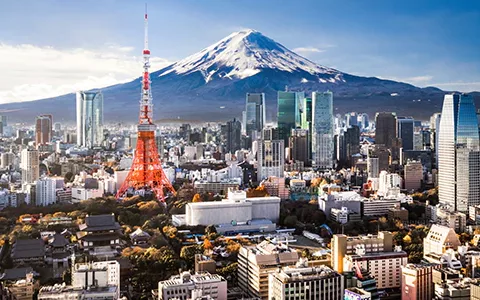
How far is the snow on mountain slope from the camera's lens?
22177mm

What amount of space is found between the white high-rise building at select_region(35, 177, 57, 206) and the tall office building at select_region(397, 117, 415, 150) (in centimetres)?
920

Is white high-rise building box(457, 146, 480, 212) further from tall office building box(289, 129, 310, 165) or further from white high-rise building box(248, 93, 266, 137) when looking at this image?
white high-rise building box(248, 93, 266, 137)

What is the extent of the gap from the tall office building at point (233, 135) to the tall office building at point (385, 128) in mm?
3852

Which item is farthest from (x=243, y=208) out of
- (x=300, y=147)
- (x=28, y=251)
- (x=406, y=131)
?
(x=406, y=131)

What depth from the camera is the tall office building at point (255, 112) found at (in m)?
19.3

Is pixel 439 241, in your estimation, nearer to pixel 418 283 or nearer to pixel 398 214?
pixel 418 283

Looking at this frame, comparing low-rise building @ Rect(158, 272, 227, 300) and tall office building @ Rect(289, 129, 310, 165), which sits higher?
tall office building @ Rect(289, 129, 310, 165)

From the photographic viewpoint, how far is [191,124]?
792 inches

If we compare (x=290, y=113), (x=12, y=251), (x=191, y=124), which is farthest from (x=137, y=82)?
(x=12, y=251)

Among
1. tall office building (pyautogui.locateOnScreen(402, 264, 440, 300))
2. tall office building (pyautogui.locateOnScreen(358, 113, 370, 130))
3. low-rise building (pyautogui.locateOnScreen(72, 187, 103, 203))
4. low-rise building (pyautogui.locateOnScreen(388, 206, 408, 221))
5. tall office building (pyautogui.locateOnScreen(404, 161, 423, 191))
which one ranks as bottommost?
tall office building (pyautogui.locateOnScreen(402, 264, 440, 300))

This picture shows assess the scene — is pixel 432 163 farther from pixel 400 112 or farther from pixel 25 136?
pixel 25 136

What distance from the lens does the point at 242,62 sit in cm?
2248

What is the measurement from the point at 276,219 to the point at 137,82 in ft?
48.3

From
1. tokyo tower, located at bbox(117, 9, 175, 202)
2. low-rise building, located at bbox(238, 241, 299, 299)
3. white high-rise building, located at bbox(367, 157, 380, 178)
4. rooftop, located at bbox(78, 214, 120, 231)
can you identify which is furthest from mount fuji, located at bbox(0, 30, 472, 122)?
low-rise building, located at bbox(238, 241, 299, 299)
